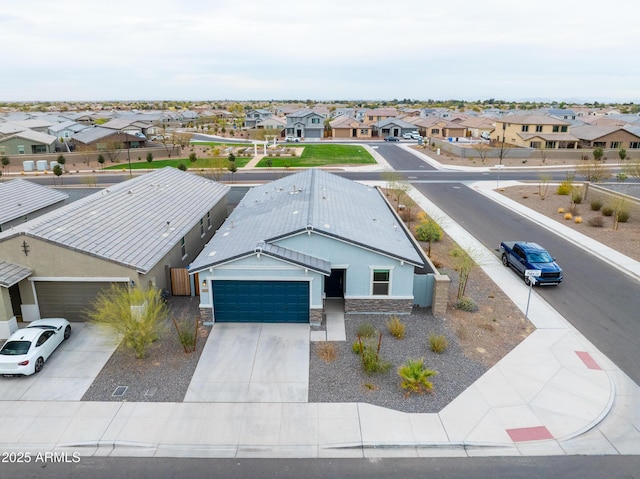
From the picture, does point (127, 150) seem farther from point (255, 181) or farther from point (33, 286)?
point (33, 286)

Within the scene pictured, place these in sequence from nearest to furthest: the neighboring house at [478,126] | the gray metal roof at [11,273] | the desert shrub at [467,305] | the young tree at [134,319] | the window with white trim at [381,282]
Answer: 1. the young tree at [134,319]
2. the gray metal roof at [11,273]
3. the window with white trim at [381,282]
4. the desert shrub at [467,305]
5. the neighboring house at [478,126]

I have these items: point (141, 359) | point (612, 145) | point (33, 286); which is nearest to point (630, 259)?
point (141, 359)

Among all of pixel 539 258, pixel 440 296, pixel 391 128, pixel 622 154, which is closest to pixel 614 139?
pixel 622 154

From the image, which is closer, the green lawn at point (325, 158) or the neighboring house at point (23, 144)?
the green lawn at point (325, 158)

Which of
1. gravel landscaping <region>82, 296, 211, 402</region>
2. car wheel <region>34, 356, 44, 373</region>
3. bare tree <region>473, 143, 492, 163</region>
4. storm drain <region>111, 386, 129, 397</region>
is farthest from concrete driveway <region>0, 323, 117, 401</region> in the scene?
bare tree <region>473, 143, 492, 163</region>

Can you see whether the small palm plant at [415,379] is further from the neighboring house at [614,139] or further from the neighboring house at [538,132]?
the neighboring house at [614,139]

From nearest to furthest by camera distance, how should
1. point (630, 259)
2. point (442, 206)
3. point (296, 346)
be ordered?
point (296, 346)
point (630, 259)
point (442, 206)

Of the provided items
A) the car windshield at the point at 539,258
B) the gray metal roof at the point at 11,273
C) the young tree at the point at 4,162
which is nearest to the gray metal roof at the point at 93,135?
A: the young tree at the point at 4,162

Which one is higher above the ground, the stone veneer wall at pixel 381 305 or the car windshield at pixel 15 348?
the car windshield at pixel 15 348
